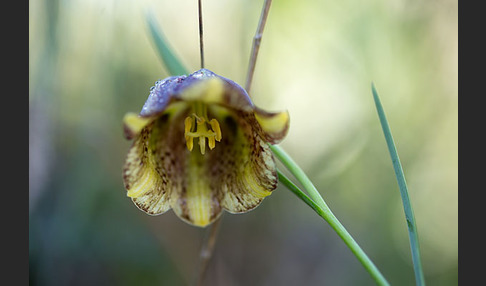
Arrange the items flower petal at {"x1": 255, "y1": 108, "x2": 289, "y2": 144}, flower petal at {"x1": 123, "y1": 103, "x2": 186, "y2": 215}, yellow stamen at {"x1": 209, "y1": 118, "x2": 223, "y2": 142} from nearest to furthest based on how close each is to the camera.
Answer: flower petal at {"x1": 255, "y1": 108, "x2": 289, "y2": 144} → flower petal at {"x1": 123, "y1": 103, "x2": 186, "y2": 215} → yellow stamen at {"x1": 209, "y1": 118, "x2": 223, "y2": 142}

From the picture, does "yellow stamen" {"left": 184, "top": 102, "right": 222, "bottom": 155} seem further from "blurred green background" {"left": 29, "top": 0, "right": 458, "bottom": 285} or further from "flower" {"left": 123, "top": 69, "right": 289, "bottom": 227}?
"blurred green background" {"left": 29, "top": 0, "right": 458, "bottom": 285}

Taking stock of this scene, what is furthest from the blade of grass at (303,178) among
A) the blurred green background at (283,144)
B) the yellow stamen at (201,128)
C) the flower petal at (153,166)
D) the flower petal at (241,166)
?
the blurred green background at (283,144)

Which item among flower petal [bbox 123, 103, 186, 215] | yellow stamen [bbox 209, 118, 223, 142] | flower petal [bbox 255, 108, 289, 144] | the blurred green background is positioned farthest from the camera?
the blurred green background

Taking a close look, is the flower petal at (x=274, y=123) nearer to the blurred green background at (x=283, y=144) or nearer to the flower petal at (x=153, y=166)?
the flower petal at (x=153, y=166)

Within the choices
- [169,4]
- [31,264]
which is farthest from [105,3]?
[31,264]

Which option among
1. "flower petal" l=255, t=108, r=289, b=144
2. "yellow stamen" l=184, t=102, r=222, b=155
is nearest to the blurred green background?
"yellow stamen" l=184, t=102, r=222, b=155

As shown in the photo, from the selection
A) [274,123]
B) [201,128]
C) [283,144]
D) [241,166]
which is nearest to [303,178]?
[274,123]

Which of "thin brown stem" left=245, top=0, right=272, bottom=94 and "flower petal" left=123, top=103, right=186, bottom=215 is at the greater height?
"thin brown stem" left=245, top=0, right=272, bottom=94

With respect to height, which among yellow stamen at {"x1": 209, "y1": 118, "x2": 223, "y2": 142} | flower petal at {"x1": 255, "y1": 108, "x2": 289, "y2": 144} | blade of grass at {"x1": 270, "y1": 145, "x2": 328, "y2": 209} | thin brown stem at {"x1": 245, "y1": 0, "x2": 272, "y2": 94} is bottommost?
blade of grass at {"x1": 270, "y1": 145, "x2": 328, "y2": 209}
